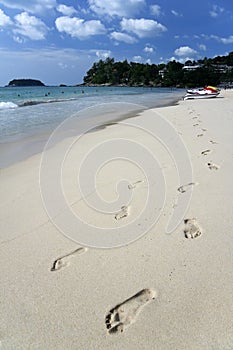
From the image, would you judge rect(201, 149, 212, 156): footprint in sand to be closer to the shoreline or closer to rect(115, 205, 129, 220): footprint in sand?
rect(115, 205, 129, 220): footprint in sand

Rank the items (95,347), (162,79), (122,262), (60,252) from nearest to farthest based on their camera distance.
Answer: (95,347)
(122,262)
(60,252)
(162,79)

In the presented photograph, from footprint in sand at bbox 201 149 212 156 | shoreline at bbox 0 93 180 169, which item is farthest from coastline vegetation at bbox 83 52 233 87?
footprint in sand at bbox 201 149 212 156

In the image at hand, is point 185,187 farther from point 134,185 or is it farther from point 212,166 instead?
point 212,166

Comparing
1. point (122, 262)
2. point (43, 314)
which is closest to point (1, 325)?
point (43, 314)

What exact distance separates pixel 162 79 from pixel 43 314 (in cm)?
11656

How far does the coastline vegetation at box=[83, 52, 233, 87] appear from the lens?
102m

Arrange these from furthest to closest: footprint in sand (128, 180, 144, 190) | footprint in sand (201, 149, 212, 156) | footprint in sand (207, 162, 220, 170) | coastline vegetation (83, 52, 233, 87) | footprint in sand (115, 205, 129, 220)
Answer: coastline vegetation (83, 52, 233, 87), footprint in sand (201, 149, 212, 156), footprint in sand (207, 162, 220, 170), footprint in sand (128, 180, 144, 190), footprint in sand (115, 205, 129, 220)

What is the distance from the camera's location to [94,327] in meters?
1.66

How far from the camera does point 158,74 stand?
11625cm

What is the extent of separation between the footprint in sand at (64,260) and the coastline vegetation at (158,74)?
10411 centimetres

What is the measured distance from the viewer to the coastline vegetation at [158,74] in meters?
102

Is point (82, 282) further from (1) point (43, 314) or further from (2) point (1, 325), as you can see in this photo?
(2) point (1, 325)

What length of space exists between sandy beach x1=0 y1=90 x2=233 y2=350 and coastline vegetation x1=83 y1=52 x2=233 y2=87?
337 ft

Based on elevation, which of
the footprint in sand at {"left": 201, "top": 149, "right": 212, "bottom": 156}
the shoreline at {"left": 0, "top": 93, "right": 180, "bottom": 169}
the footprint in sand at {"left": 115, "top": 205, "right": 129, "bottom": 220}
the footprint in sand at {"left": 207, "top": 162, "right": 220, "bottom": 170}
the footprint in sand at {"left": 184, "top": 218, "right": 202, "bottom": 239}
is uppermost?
the footprint in sand at {"left": 184, "top": 218, "right": 202, "bottom": 239}
